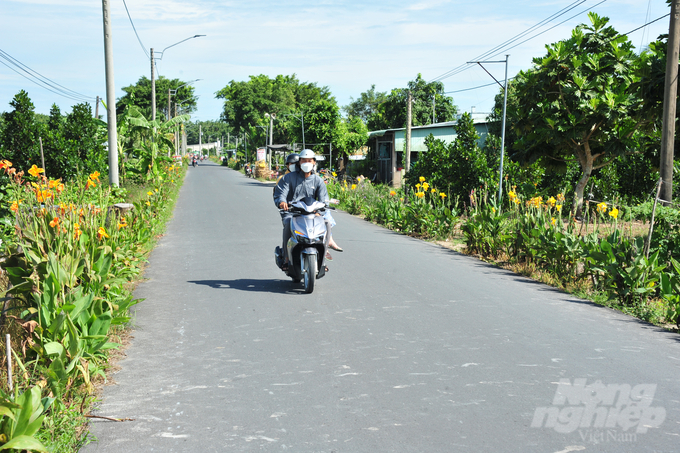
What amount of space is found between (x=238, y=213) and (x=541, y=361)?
620 inches

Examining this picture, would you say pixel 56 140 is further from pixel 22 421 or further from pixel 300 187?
pixel 22 421

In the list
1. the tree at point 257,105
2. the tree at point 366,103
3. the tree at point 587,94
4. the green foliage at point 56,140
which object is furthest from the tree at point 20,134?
the tree at point 366,103

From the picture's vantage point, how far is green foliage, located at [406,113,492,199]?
24016 mm

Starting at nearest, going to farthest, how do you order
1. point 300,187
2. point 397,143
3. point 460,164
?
point 300,187
point 460,164
point 397,143

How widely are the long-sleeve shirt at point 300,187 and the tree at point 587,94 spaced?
1372 cm

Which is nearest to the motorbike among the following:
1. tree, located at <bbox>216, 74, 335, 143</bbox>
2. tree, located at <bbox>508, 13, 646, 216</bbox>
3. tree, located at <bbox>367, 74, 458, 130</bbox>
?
tree, located at <bbox>508, 13, 646, 216</bbox>

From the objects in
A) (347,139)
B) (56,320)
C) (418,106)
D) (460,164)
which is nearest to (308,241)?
(56,320)

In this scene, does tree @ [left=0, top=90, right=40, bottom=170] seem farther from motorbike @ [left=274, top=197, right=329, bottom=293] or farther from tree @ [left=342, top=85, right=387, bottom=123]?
tree @ [left=342, top=85, right=387, bottom=123]

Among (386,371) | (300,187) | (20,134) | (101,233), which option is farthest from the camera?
(20,134)

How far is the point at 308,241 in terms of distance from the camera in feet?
25.5

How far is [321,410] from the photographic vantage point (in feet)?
13.9

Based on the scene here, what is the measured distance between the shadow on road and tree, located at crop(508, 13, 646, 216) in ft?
46.7

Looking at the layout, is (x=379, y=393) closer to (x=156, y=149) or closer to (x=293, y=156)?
(x=293, y=156)

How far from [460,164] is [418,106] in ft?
119
